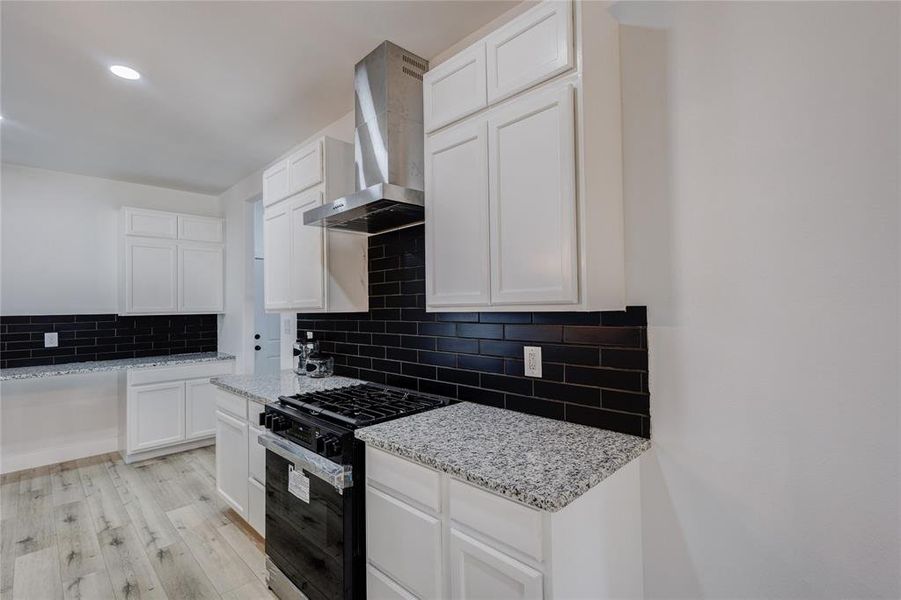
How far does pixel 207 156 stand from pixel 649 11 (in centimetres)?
351

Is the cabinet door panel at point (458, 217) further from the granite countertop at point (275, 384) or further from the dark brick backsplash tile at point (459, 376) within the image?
the granite countertop at point (275, 384)

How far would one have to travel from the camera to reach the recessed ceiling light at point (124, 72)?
2244 millimetres

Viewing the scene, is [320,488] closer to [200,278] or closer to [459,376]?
[459,376]

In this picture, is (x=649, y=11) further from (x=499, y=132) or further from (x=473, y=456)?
(x=473, y=456)

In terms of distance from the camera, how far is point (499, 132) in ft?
5.07

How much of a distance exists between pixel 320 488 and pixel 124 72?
2.48 m

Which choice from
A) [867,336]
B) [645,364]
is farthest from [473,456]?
[867,336]

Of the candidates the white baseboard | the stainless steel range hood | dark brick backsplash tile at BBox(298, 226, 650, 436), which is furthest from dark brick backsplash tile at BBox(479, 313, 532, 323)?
the white baseboard

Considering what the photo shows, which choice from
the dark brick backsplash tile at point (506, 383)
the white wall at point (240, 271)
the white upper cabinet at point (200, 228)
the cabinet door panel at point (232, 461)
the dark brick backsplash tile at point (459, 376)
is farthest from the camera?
the white upper cabinet at point (200, 228)

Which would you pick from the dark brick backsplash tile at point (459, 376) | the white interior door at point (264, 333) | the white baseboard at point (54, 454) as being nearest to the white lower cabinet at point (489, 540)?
the dark brick backsplash tile at point (459, 376)

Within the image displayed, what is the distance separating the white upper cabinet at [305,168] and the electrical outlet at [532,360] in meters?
1.62

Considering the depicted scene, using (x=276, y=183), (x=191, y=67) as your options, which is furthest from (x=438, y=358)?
(x=191, y=67)

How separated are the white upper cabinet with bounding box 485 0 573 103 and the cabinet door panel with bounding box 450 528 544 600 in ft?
4.93

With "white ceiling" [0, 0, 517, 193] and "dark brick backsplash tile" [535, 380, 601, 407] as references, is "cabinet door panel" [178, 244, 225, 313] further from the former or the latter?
"dark brick backsplash tile" [535, 380, 601, 407]
